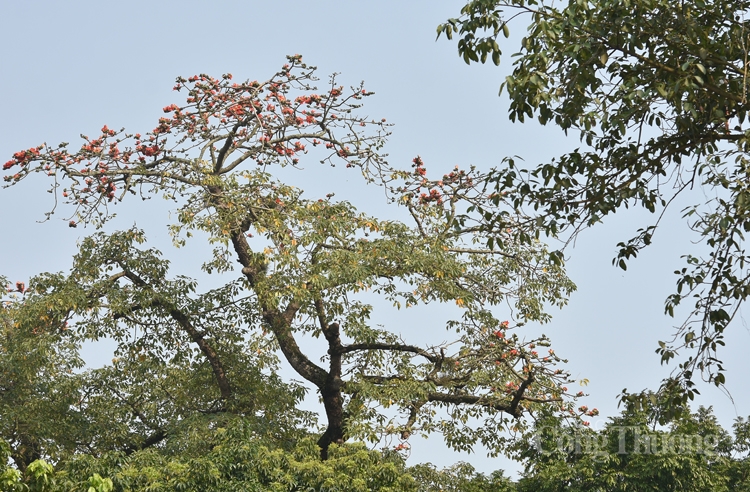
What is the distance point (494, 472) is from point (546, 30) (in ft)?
19.7

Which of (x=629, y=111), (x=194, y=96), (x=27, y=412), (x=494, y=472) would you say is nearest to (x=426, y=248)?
(x=494, y=472)

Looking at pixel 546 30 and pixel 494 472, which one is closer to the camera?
pixel 546 30

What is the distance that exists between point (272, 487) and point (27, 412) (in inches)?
169

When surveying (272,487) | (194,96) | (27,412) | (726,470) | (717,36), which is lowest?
(272,487)

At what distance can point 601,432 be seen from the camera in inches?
419

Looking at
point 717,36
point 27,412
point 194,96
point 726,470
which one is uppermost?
point 194,96

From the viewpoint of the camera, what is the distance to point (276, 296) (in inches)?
376

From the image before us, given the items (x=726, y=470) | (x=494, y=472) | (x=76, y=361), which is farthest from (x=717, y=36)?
(x=76, y=361)

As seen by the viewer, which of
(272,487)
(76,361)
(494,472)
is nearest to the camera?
(272,487)

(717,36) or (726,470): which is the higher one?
(717,36)

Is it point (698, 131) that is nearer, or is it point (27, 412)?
point (698, 131)

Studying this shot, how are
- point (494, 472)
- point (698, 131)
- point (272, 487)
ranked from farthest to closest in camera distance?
1. point (494, 472)
2. point (272, 487)
3. point (698, 131)

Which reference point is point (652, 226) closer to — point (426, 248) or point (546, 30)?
point (546, 30)

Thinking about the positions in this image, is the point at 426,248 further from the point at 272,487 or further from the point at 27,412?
the point at 27,412
